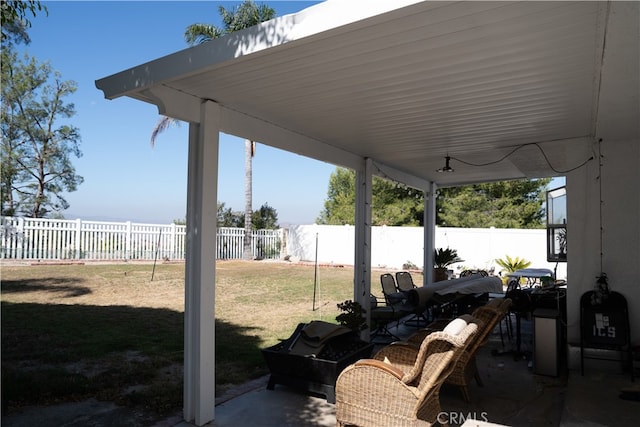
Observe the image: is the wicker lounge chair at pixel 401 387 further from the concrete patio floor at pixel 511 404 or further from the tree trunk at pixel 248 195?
the tree trunk at pixel 248 195

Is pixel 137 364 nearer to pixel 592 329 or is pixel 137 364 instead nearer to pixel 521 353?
pixel 521 353

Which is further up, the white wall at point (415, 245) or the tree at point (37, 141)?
the tree at point (37, 141)

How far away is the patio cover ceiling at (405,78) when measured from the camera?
2367mm

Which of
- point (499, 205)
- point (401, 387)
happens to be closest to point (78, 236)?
point (401, 387)

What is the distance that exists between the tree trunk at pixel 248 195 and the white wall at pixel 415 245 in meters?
2.53

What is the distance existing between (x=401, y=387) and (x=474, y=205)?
59.5 ft

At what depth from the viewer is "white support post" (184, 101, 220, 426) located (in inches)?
137

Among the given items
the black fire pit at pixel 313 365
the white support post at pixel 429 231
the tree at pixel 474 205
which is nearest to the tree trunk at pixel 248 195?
the tree at pixel 474 205

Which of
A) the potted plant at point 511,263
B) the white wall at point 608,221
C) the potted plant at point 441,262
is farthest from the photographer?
the potted plant at point 511,263

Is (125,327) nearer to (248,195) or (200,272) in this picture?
(200,272)

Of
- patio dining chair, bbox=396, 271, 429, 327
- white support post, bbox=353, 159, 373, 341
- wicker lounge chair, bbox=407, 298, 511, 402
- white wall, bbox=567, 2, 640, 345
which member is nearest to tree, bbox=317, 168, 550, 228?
patio dining chair, bbox=396, 271, 429, 327

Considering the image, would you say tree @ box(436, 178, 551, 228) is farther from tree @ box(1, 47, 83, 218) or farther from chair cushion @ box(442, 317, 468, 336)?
chair cushion @ box(442, 317, 468, 336)

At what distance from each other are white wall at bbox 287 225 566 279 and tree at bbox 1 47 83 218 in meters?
9.64

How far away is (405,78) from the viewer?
326 centimetres
